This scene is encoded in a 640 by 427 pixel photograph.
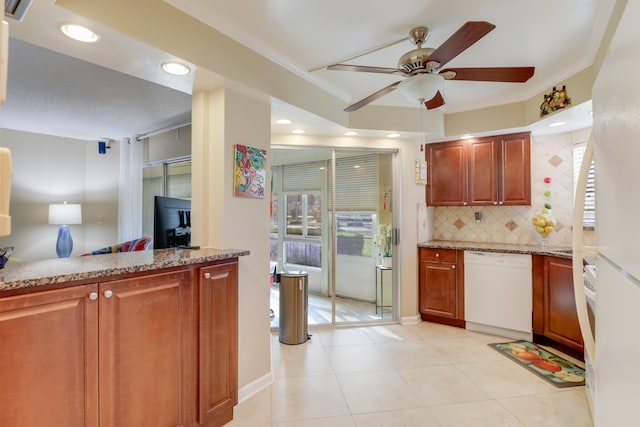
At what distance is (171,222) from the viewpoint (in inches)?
90.7

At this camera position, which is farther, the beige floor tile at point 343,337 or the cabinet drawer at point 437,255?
the cabinet drawer at point 437,255

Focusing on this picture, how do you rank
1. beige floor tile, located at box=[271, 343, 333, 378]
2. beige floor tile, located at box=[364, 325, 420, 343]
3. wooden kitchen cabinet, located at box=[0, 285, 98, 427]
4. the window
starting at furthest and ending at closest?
beige floor tile, located at box=[364, 325, 420, 343]
the window
beige floor tile, located at box=[271, 343, 333, 378]
wooden kitchen cabinet, located at box=[0, 285, 98, 427]

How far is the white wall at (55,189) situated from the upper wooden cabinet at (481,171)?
4.88 meters

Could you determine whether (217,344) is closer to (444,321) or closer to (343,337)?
(343,337)

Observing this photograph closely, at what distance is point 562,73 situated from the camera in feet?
8.89

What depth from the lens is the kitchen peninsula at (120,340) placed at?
115 centimetres

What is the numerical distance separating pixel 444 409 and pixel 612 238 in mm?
1828

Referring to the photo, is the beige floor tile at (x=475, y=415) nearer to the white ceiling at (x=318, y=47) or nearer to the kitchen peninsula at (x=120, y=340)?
the kitchen peninsula at (x=120, y=340)

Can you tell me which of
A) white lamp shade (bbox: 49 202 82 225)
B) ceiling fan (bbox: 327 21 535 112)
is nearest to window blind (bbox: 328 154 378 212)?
ceiling fan (bbox: 327 21 535 112)

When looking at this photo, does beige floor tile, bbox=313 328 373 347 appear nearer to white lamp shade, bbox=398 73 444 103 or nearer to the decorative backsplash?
the decorative backsplash

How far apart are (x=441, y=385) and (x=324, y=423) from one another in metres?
1.00

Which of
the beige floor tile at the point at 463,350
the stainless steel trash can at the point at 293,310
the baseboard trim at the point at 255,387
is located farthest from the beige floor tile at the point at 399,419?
the stainless steel trash can at the point at 293,310

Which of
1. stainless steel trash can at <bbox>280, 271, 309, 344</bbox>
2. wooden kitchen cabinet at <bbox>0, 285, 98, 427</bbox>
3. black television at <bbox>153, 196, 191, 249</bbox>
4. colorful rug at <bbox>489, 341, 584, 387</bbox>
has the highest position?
black television at <bbox>153, 196, 191, 249</bbox>

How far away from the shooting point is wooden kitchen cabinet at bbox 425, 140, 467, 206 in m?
3.78
